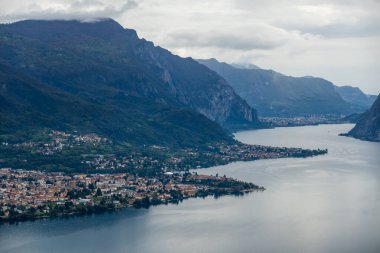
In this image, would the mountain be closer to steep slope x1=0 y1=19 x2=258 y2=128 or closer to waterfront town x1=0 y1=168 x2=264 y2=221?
steep slope x1=0 y1=19 x2=258 y2=128

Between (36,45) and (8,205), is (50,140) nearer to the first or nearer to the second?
(8,205)

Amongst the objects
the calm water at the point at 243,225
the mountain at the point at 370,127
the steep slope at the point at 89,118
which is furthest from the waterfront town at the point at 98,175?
the mountain at the point at 370,127

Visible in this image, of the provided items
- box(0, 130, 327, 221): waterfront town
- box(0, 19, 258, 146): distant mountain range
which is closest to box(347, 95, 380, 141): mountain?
box(0, 19, 258, 146): distant mountain range

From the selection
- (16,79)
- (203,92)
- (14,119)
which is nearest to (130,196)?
(14,119)

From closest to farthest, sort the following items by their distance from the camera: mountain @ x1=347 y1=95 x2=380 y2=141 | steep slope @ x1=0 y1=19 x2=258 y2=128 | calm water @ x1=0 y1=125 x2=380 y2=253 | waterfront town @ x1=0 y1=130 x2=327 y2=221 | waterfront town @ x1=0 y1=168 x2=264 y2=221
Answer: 1. calm water @ x1=0 y1=125 x2=380 y2=253
2. waterfront town @ x1=0 y1=168 x2=264 y2=221
3. waterfront town @ x1=0 y1=130 x2=327 y2=221
4. steep slope @ x1=0 y1=19 x2=258 y2=128
5. mountain @ x1=347 y1=95 x2=380 y2=141

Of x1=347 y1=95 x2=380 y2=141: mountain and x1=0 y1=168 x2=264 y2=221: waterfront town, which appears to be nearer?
x1=0 y1=168 x2=264 y2=221: waterfront town

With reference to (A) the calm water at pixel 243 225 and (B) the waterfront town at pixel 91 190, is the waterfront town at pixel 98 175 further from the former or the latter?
(A) the calm water at pixel 243 225
